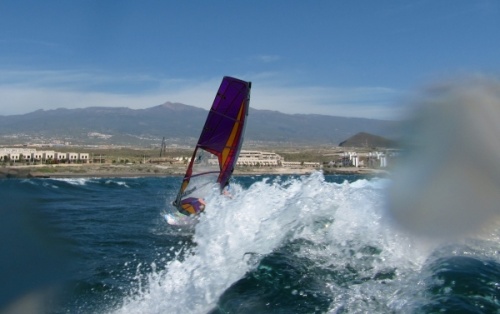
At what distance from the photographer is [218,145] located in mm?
22078

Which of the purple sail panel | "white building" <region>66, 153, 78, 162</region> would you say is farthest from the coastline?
the purple sail panel

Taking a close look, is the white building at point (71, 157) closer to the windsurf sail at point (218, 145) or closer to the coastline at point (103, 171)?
the coastline at point (103, 171)

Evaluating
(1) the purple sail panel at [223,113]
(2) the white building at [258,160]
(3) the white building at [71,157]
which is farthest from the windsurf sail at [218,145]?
(2) the white building at [258,160]

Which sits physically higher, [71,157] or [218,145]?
[218,145]

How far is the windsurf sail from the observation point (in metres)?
21.2

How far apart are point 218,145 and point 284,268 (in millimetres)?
14247

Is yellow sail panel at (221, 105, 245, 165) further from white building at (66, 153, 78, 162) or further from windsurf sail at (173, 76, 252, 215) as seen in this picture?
white building at (66, 153, 78, 162)

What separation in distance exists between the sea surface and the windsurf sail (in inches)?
283

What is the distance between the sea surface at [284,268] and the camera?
640 cm

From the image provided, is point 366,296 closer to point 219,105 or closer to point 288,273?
point 288,273

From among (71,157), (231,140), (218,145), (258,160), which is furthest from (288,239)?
(258,160)

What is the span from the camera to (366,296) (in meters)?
6.40

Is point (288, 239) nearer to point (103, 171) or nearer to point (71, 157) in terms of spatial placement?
point (103, 171)

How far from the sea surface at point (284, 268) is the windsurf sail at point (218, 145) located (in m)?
7.18
